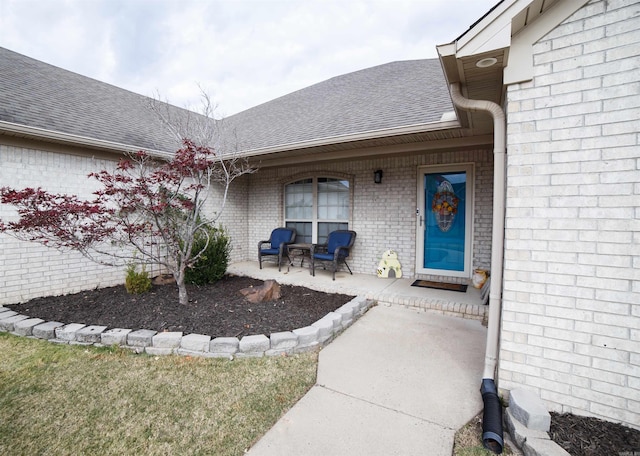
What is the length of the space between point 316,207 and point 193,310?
3.53 m

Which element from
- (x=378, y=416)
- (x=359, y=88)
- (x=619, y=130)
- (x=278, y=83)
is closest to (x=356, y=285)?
(x=378, y=416)

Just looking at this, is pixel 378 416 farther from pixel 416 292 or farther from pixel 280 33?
pixel 280 33

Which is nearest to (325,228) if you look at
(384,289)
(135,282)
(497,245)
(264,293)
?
(384,289)

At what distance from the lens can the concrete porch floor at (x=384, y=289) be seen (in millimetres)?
3729

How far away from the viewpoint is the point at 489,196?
15.1 feet

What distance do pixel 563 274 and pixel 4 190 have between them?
18.6 feet

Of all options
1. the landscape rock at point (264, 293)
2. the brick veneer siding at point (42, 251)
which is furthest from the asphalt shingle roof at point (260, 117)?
the landscape rock at point (264, 293)

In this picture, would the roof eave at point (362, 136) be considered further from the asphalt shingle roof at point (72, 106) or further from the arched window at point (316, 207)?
the asphalt shingle roof at point (72, 106)

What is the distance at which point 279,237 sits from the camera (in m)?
6.56

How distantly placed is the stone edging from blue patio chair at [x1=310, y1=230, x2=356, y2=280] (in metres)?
1.99

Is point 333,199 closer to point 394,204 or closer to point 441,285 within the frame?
point 394,204

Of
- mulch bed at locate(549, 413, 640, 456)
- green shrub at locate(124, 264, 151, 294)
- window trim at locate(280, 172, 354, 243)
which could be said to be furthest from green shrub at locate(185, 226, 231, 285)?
mulch bed at locate(549, 413, 640, 456)

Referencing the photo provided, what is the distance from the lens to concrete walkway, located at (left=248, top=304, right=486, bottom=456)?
1.68m

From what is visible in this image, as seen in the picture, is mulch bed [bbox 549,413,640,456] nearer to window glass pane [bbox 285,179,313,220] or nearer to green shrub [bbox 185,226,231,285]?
green shrub [bbox 185,226,231,285]
